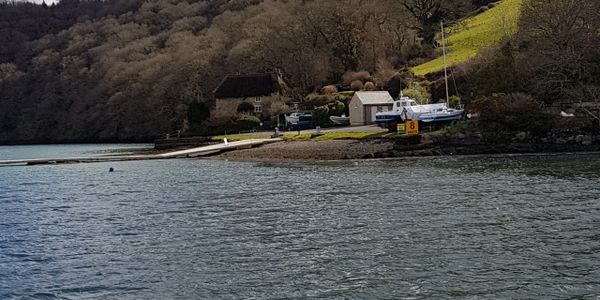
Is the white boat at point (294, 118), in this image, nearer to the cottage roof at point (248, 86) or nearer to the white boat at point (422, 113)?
the cottage roof at point (248, 86)

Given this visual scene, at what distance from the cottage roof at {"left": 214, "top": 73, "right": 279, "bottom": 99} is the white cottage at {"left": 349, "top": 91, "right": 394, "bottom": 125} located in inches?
776

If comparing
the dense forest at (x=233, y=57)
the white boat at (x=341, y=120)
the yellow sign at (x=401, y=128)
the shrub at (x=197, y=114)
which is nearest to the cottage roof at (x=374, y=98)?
Answer: the white boat at (x=341, y=120)

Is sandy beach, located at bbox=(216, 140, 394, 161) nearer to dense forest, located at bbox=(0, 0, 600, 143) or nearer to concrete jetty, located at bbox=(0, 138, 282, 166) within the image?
concrete jetty, located at bbox=(0, 138, 282, 166)

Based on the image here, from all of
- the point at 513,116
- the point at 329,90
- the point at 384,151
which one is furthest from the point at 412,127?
the point at 329,90

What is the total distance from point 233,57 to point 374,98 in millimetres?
43517

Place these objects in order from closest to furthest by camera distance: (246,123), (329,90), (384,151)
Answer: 1. (384,151)
2. (246,123)
3. (329,90)

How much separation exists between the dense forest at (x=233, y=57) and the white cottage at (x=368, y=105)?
6.30 metres

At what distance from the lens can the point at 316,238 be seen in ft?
58.3

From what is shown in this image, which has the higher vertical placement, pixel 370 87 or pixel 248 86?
pixel 248 86

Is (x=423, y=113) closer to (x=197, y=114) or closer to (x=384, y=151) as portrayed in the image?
(x=384, y=151)

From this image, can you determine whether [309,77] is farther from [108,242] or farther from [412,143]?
[108,242]

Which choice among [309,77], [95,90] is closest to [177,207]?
[309,77]

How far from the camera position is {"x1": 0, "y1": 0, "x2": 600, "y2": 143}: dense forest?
53.0m

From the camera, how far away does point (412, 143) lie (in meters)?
46.0
